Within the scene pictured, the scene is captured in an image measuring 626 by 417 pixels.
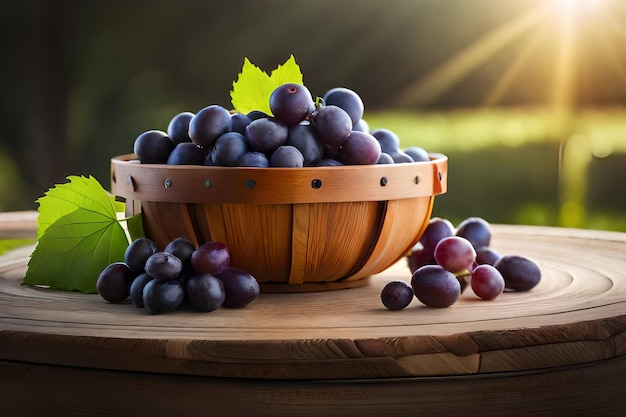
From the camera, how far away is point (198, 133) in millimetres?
1049

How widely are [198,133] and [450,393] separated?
18.5 inches

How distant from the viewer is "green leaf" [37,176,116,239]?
1113 mm

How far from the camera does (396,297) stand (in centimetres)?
98

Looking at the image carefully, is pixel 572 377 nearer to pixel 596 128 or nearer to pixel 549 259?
pixel 549 259

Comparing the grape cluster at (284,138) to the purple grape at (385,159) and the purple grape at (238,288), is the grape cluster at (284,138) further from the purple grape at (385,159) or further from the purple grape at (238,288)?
the purple grape at (238,288)

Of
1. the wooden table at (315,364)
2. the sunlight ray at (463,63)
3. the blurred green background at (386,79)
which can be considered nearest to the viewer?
the wooden table at (315,364)

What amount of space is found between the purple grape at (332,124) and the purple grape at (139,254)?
0.26 meters

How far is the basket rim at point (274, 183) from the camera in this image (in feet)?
3.28

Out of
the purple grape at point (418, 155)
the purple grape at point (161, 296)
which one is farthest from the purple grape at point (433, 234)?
the purple grape at point (161, 296)

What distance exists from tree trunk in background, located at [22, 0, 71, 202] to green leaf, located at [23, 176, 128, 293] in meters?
3.16

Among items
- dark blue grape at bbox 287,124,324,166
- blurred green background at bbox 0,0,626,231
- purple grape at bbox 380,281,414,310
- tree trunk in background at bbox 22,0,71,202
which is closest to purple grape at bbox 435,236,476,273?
purple grape at bbox 380,281,414,310

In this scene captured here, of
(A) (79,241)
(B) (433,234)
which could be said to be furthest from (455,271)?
(A) (79,241)

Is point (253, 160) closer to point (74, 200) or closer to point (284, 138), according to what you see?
point (284, 138)

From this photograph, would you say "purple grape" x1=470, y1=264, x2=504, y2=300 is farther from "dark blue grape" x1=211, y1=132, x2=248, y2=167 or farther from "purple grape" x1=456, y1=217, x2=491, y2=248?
"dark blue grape" x1=211, y1=132, x2=248, y2=167
